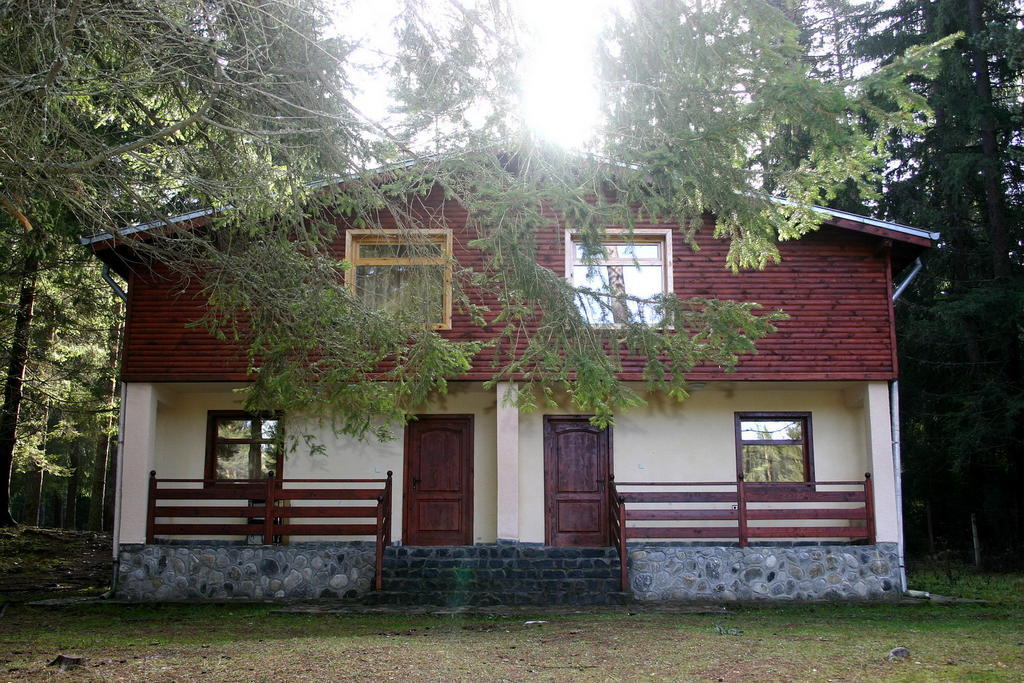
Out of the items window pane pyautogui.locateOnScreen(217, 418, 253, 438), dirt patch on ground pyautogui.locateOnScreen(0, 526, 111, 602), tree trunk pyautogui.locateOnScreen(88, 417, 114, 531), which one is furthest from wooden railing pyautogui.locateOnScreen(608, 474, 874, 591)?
tree trunk pyautogui.locateOnScreen(88, 417, 114, 531)

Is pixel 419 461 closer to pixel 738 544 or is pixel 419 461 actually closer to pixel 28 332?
pixel 738 544

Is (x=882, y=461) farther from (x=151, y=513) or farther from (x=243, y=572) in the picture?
(x=151, y=513)

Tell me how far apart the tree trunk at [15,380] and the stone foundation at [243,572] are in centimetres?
781

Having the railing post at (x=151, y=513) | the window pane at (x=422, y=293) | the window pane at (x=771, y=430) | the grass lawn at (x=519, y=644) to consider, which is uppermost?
the window pane at (x=422, y=293)

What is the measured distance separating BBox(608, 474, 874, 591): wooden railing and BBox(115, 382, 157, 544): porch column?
6197 mm

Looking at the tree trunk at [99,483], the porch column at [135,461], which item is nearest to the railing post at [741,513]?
the porch column at [135,461]

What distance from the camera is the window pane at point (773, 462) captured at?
13.1m

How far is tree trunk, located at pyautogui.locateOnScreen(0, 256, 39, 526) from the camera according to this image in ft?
57.2

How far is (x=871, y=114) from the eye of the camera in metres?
5.58

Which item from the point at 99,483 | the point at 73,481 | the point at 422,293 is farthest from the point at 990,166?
the point at 73,481

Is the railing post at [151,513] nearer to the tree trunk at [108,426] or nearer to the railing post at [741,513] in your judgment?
the railing post at [741,513]

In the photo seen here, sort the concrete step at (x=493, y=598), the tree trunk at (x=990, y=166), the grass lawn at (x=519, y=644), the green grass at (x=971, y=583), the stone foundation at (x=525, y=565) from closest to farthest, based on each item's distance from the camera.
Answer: the grass lawn at (x=519, y=644) < the concrete step at (x=493, y=598) < the stone foundation at (x=525, y=565) < the green grass at (x=971, y=583) < the tree trunk at (x=990, y=166)

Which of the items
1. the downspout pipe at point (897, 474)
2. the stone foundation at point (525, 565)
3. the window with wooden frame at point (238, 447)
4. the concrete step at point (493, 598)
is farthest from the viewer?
the window with wooden frame at point (238, 447)

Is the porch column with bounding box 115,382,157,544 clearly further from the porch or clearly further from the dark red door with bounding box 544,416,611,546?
the dark red door with bounding box 544,416,611,546
